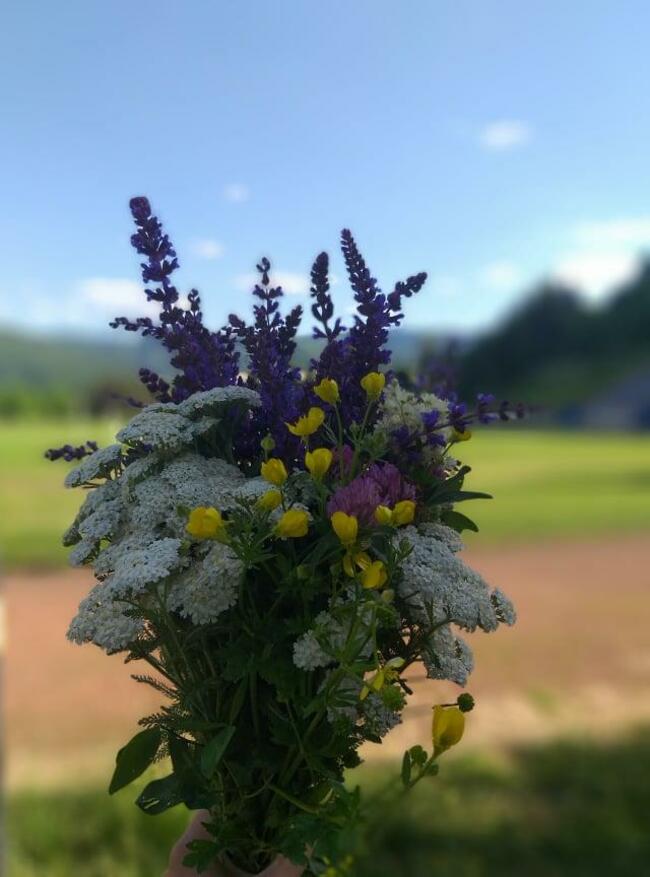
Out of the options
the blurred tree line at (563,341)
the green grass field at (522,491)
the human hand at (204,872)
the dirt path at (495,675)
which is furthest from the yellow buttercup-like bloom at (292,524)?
the blurred tree line at (563,341)

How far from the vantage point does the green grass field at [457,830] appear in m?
2.31

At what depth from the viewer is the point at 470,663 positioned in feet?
2.31

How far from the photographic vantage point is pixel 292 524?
0.60m

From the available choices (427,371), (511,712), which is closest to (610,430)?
(511,712)

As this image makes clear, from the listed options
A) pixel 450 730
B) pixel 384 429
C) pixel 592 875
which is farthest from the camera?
pixel 592 875

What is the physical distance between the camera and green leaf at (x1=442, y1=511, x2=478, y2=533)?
0.79 metres

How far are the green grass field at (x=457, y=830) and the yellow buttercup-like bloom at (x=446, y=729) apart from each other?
71.2 inches

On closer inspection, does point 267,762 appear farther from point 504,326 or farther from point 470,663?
point 504,326

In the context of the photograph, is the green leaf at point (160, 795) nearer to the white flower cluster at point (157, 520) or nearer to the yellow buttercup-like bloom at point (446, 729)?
the white flower cluster at point (157, 520)

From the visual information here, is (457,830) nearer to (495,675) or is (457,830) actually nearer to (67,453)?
(495,675)

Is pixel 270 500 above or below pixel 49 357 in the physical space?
below

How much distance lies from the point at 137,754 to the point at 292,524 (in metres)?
0.31

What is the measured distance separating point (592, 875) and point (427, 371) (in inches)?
77.4

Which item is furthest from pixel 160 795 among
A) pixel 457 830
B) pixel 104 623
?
pixel 457 830
